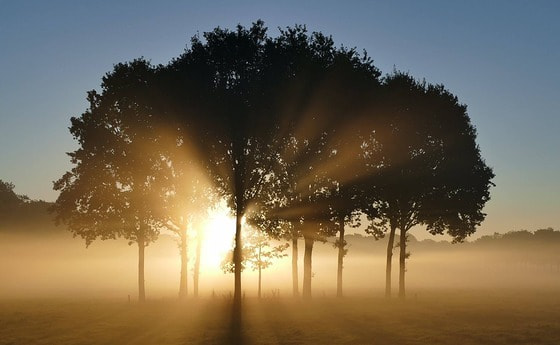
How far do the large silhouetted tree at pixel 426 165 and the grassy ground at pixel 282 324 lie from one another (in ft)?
39.7

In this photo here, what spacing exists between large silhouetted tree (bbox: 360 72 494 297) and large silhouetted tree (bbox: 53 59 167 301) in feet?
70.7

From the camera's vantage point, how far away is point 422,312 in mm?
45938

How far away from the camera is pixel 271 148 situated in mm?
43281

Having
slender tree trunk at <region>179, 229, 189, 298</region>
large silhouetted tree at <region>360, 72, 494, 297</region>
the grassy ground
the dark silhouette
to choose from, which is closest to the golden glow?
the dark silhouette

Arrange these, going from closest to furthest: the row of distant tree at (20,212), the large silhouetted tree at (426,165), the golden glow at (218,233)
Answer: the golden glow at (218,233) → the large silhouetted tree at (426,165) → the row of distant tree at (20,212)

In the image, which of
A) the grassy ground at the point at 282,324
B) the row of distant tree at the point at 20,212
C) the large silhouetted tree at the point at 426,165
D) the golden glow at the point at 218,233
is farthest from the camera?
the row of distant tree at the point at 20,212

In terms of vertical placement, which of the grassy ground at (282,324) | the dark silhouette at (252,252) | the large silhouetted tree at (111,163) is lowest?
the grassy ground at (282,324)

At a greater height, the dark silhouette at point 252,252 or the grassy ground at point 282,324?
the dark silhouette at point 252,252

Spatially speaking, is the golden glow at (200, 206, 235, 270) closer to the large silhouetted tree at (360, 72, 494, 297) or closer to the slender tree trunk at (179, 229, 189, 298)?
the slender tree trunk at (179, 229, 189, 298)

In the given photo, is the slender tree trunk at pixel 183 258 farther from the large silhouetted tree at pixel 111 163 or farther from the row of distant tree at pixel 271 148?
the large silhouetted tree at pixel 111 163

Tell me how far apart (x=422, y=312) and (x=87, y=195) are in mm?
30105

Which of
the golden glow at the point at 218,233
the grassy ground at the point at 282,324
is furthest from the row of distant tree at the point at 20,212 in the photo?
the grassy ground at the point at 282,324

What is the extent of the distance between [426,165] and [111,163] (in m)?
31.0

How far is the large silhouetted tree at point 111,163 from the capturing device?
4866cm
